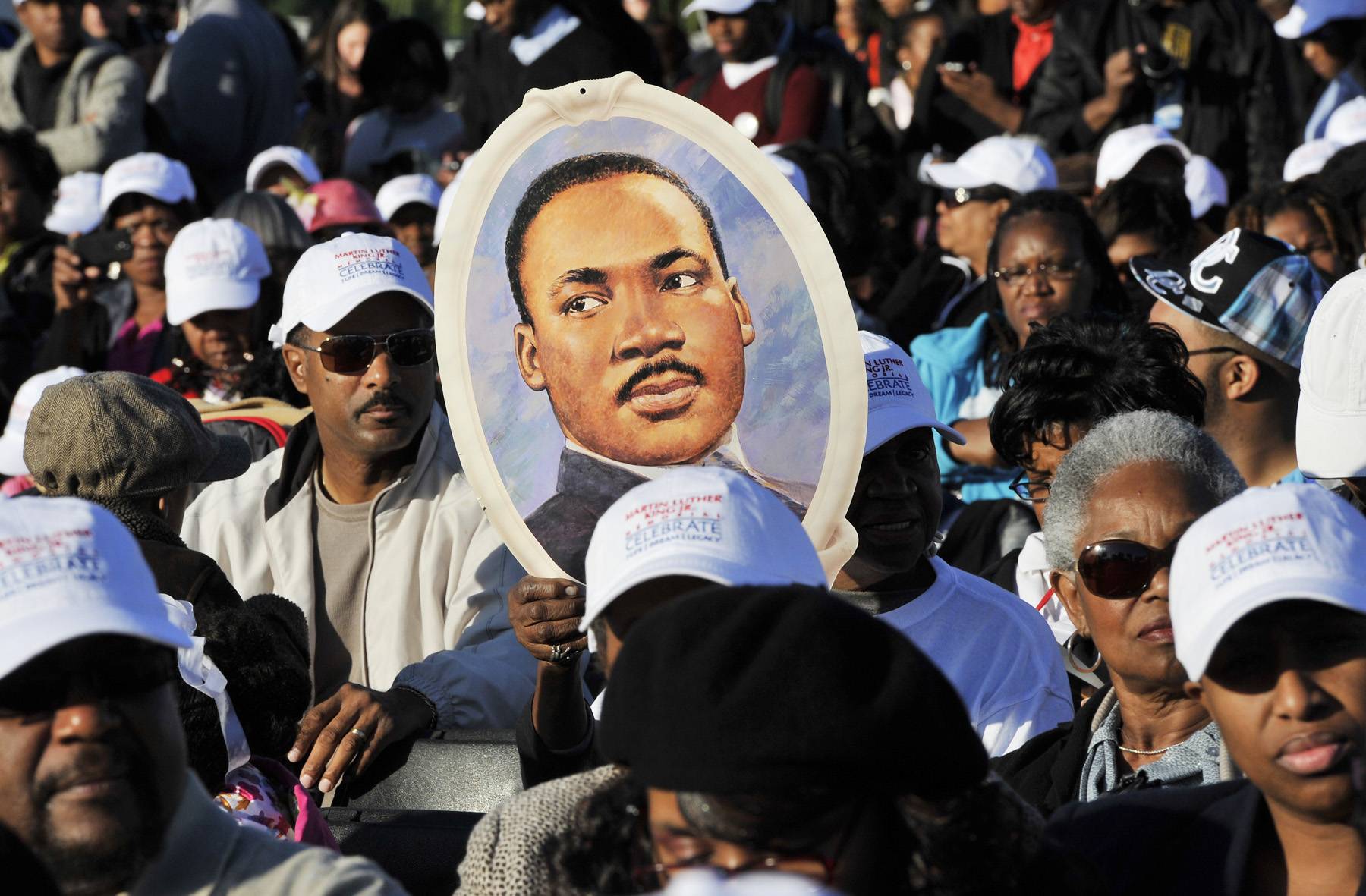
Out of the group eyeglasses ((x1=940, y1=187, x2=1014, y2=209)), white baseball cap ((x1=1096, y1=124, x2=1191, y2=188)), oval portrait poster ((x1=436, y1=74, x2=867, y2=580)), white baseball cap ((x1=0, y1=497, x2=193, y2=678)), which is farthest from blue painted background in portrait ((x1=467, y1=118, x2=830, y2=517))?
white baseball cap ((x1=1096, y1=124, x2=1191, y2=188))

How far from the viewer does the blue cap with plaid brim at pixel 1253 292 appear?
4652 millimetres

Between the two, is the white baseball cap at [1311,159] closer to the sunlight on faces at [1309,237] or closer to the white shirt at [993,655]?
the sunlight on faces at [1309,237]

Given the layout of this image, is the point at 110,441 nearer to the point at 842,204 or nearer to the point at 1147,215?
the point at 842,204

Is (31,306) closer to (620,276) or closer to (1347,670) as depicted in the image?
(620,276)

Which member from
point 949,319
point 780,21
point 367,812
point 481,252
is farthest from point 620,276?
point 780,21

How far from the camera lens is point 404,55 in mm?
9859

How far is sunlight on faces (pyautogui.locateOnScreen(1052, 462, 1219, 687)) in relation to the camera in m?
3.20

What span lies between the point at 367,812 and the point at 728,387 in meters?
0.99

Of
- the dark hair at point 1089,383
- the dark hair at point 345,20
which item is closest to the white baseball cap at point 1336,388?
the dark hair at point 1089,383

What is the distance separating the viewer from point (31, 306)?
866cm

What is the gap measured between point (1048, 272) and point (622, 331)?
2780 millimetres

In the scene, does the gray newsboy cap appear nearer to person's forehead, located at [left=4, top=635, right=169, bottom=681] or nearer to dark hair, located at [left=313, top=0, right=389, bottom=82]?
person's forehead, located at [left=4, top=635, right=169, bottom=681]

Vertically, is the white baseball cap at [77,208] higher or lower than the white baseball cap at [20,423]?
higher

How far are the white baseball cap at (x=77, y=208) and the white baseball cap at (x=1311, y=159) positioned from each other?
5.20 metres
